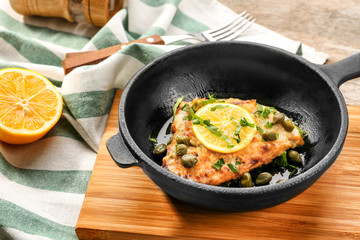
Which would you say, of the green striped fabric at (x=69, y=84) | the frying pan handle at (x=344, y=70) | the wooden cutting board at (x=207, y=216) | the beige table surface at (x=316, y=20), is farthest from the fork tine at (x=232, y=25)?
the wooden cutting board at (x=207, y=216)

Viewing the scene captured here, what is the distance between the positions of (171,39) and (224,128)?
3.94ft

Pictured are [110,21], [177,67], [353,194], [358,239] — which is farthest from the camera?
[110,21]

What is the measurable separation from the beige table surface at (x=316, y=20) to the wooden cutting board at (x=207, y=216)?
4.66 feet

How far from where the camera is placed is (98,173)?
241 centimetres

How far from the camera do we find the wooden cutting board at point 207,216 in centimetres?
210

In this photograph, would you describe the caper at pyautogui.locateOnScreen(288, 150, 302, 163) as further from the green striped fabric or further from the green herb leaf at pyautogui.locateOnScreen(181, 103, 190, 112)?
the green striped fabric

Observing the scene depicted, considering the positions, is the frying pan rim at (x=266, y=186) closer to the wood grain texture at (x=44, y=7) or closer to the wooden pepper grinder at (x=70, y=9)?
the wooden pepper grinder at (x=70, y=9)

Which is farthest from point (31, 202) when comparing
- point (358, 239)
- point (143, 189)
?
point (358, 239)

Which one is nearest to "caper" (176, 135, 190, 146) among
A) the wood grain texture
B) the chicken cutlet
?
the chicken cutlet

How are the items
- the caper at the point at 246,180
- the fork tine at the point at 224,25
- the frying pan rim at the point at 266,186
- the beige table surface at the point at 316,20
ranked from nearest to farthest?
the frying pan rim at the point at 266,186, the caper at the point at 246,180, the fork tine at the point at 224,25, the beige table surface at the point at 316,20

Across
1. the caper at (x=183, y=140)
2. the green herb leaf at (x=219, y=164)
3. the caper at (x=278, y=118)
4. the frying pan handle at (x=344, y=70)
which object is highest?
the frying pan handle at (x=344, y=70)

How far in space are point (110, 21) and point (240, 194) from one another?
2082 mm

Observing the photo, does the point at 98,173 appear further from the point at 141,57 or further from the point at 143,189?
the point at 141,57

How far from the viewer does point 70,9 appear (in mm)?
3588
